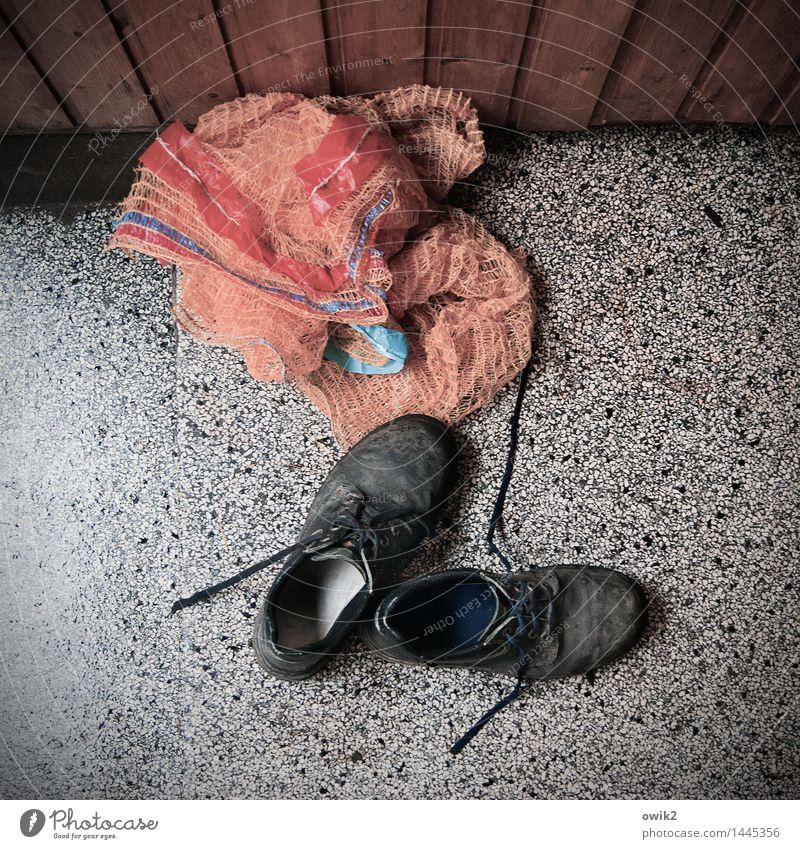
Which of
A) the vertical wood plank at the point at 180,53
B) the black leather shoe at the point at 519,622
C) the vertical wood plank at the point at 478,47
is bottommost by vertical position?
the black leather shoe at the point at 519,622

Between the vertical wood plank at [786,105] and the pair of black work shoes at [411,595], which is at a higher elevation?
the vertical wood plank at [786,105]

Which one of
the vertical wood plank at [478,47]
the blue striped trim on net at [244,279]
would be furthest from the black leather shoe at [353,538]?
the vertical wood plank at [478,47]

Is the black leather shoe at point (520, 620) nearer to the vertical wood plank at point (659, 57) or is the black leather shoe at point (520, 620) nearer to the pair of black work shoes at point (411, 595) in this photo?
the pair of black work shoes at point (411, 595)

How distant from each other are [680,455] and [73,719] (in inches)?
27.7

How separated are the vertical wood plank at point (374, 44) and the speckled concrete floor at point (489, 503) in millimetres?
143

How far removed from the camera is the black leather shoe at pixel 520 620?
2.16 feet

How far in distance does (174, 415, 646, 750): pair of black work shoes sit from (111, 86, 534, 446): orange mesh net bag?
0.06 m

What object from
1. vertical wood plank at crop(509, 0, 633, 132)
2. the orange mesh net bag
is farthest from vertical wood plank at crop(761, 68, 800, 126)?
the orange mesh net bag

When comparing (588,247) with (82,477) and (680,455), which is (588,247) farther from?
(82,477)

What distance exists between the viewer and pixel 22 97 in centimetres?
70

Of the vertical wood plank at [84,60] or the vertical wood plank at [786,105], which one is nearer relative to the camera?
the vertical wood plank at [84,60]

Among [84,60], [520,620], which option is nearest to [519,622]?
[520,620]

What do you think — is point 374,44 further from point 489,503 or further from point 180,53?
point 489,503
